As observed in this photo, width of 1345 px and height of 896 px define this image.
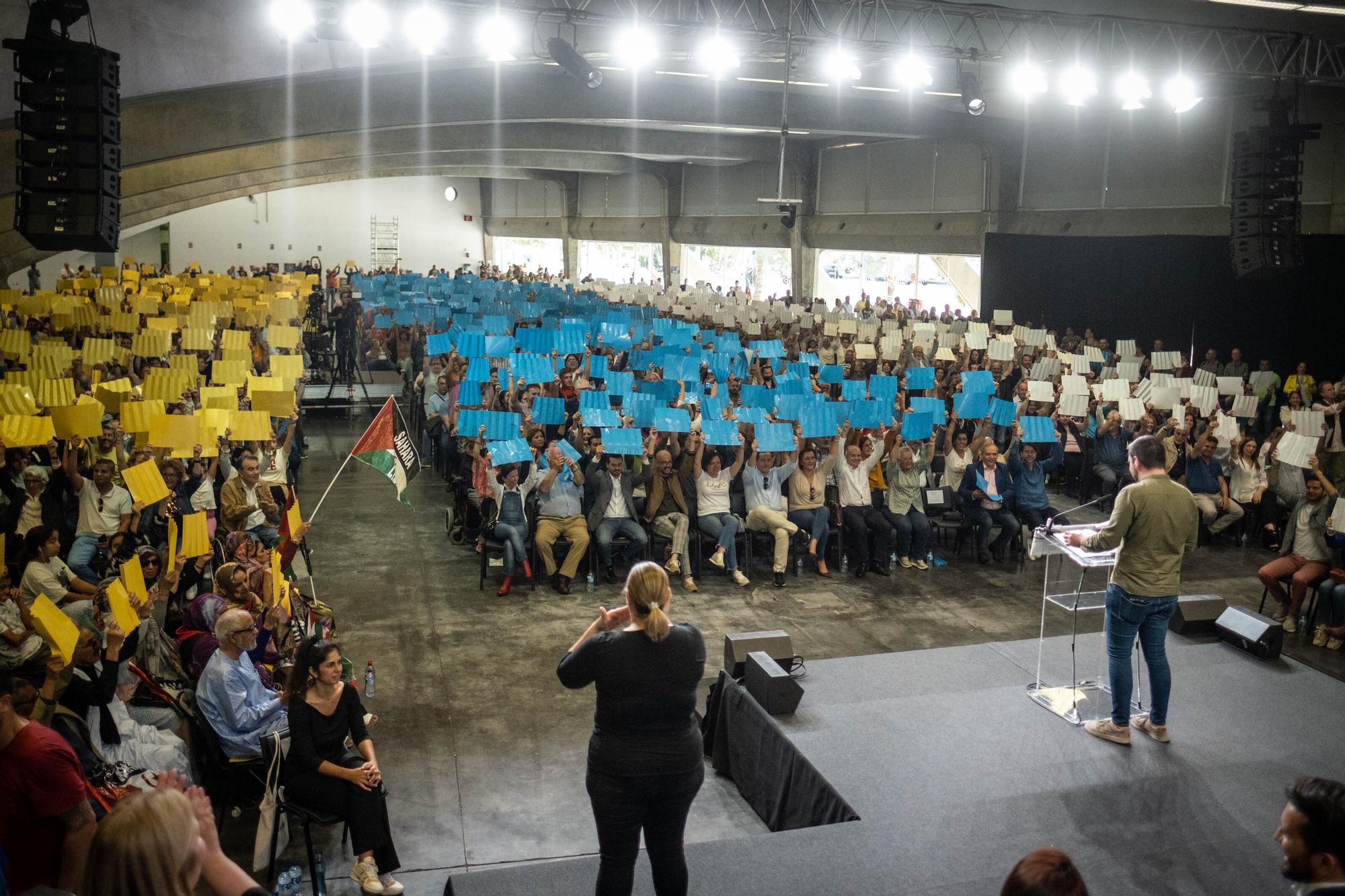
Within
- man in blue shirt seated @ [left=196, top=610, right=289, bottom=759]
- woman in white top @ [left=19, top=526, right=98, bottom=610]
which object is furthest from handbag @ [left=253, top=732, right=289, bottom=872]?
woman in white top @ [left=19, top=526, right=98, bottom=610]

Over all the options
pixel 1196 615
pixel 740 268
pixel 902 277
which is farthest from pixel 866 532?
pixel 740 268

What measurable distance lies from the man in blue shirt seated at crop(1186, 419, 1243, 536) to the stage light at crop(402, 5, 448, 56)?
30.6 ft

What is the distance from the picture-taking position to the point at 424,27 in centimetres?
1257

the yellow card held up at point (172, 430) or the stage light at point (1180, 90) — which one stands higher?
the stage light at point (1180, 90)

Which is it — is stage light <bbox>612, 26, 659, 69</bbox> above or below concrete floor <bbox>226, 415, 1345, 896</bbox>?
above

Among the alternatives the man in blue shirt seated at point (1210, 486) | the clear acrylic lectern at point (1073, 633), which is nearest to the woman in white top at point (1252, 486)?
the man in blue shirt seated at point (1210, 486)

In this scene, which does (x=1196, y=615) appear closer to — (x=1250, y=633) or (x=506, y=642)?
(x=1250, y=633)

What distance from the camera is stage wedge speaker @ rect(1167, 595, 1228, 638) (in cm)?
668

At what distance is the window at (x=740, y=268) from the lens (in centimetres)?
3158

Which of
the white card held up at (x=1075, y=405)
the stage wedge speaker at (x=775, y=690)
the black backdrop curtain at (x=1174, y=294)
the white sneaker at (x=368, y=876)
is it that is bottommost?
the white sneaker at (x=368, y=876)

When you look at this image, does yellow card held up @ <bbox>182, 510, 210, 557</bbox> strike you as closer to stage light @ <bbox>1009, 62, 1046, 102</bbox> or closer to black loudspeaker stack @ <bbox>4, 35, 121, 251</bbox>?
black loudspeaker stack @ <bbox>4, 35, 121, 251</bbox>

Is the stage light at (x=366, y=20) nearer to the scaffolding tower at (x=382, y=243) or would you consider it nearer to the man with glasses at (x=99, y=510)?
the man with glasses at (x=99, y=510)

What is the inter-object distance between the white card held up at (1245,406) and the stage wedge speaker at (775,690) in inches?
309

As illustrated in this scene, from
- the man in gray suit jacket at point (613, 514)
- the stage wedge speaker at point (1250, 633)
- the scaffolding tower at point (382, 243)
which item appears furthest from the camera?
the scaffolding tower at point (382, 243)
